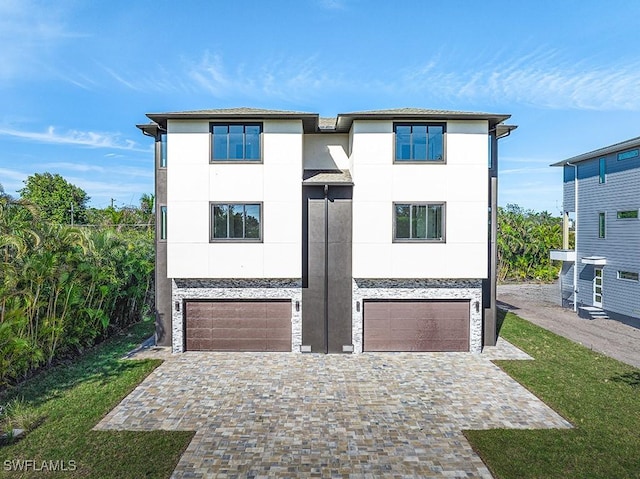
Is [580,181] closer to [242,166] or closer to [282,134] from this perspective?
[282,134]

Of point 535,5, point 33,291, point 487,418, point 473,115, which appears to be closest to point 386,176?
point 473,115

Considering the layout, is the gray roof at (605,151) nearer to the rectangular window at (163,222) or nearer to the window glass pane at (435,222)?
the window glass pane at (435,222)

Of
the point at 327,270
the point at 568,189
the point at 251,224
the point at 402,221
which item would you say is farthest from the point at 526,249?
the point at 251,224

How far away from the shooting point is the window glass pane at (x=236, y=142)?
11.4m

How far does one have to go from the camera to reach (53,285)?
9.64 metres

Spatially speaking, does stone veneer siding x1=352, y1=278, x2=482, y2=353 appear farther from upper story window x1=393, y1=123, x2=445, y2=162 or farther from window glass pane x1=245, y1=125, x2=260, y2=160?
window glass pane x1=245, y1=125, x2=260, y2=160

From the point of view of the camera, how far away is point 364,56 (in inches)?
564

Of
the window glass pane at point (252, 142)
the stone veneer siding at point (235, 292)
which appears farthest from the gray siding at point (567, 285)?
the window glass pane at point (252, 142)

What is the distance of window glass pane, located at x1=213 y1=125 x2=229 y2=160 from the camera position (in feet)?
37.3

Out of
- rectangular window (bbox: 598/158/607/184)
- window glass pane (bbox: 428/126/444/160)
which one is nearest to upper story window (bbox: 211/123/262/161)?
window glass pane (bbox: 428/126/444/160)

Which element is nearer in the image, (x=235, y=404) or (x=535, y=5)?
(x=235, y=404)

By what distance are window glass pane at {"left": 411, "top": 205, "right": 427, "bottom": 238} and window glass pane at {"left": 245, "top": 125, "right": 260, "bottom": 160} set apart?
5293 mm

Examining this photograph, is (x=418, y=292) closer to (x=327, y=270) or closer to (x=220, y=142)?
(x=327, y=270)

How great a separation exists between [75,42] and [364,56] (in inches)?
427
